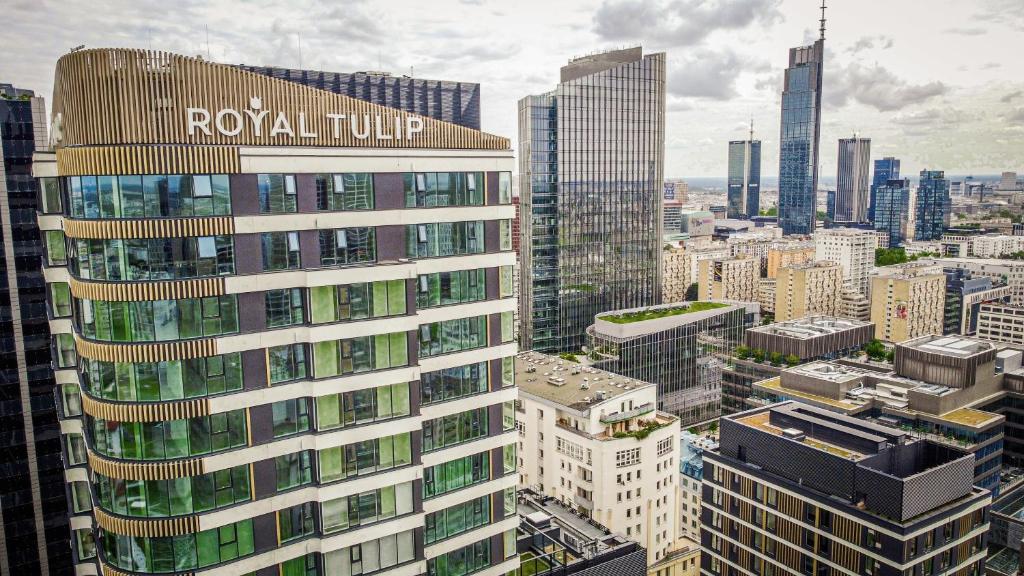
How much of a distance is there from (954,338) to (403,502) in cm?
11222

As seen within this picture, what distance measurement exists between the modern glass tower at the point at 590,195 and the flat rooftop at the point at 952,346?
72.4 metres

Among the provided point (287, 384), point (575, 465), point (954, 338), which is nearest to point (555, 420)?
point (575, 465)

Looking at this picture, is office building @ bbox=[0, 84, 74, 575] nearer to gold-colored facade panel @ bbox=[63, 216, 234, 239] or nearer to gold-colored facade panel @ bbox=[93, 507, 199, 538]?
gold-colored facade panel @ bbox=[93, 507, 199, 538]

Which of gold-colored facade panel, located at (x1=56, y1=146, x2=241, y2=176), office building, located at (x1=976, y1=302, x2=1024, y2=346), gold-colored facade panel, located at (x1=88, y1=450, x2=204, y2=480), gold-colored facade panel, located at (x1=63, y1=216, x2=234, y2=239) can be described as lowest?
office building, located at (x1=976, y1=302, x2=1024, y2=346)

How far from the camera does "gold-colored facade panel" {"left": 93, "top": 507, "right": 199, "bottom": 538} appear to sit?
2944 cm

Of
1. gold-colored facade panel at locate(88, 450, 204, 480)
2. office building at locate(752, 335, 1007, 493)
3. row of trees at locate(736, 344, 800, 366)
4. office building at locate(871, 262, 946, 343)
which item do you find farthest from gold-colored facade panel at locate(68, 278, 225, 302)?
A: office building at locate(871, 262, 946, 343)

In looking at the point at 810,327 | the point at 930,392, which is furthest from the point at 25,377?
the point at 810,327

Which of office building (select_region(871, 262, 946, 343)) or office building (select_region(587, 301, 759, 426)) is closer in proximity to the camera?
office building (select_region(587, 301, 759, 426))

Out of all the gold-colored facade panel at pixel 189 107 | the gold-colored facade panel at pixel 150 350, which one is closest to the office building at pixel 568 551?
the gold-colored facade panel at pixel 150 350

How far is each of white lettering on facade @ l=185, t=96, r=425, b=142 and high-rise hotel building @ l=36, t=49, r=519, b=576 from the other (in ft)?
0.32

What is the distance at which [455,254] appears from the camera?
3594 cm

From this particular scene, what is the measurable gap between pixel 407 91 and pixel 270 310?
144 m

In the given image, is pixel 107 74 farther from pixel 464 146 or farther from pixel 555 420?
pixel 555 420

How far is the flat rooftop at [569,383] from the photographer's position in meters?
82.6
